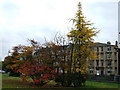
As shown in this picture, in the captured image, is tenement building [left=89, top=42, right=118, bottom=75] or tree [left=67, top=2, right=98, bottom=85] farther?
tenement building [left=89, top=42, right=118, bottom=75]

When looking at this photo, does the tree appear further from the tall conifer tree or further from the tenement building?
the tenement building

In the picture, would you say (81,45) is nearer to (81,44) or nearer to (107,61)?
(81,44)

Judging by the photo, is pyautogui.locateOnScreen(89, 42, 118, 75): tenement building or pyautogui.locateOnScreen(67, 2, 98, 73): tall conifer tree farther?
pyautogui.locateOnScreen(89, 42, 118, 75): tenement building

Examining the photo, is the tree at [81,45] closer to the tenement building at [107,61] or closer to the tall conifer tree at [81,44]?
the tall conifer tree at [81,44]

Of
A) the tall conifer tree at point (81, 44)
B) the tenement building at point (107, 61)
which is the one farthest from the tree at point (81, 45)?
the tenement building at point (107, 61)

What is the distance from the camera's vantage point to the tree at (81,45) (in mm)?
22703

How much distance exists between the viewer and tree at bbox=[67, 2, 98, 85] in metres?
22.7

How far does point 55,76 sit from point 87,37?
5.94m

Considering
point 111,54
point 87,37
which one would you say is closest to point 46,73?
point 87,37

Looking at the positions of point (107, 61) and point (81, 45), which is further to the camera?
point (107, 61)

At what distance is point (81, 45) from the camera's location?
23.1 metres

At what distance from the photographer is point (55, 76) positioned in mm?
20750

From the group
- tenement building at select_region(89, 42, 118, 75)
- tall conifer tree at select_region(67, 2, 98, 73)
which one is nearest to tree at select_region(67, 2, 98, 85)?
tall conifer tree at select_region(67, 2, 98, 73)

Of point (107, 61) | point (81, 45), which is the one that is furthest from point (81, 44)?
point (107, 61)
